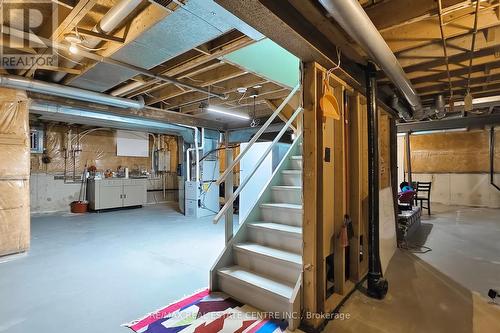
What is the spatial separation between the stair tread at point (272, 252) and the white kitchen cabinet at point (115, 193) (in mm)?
5836

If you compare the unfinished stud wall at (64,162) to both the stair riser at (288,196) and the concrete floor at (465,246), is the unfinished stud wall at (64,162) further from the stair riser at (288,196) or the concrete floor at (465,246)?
the concrete floor at (465,246)

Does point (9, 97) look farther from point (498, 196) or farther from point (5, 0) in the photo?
point (498, 196)

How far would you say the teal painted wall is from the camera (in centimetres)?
270

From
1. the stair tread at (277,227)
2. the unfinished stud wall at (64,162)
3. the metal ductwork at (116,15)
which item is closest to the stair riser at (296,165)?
the stair tread at (277,227)

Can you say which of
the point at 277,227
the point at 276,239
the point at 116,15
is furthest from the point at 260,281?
the point at 116,15

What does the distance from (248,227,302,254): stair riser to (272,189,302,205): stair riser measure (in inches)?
20.6

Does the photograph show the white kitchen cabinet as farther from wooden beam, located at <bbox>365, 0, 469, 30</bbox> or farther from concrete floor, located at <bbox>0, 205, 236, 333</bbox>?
wooden beam, located at <bbox>365, 0, 469, 30</bbox>

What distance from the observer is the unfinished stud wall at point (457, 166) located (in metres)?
7.73

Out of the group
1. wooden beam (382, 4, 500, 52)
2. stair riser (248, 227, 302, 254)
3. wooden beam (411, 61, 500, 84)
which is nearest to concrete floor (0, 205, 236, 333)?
stair riser (248, 227, 302, 254)

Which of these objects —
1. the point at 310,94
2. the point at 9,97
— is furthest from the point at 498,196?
the point at 9,97

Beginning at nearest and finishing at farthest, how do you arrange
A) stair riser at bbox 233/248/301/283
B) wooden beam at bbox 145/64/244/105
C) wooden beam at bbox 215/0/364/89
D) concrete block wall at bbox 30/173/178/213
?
wooden beam at bbox 215/0/364/89 → stair riser at bbox 233/248/301/283 → wooden beam at bbox 145/64/244/105 → concrete block wall at bbox 30/173/178/213

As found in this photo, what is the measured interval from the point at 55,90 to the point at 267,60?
3.13m

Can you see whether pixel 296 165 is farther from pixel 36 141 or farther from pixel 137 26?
pixel 36 141

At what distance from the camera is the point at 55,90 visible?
12.1 feet
